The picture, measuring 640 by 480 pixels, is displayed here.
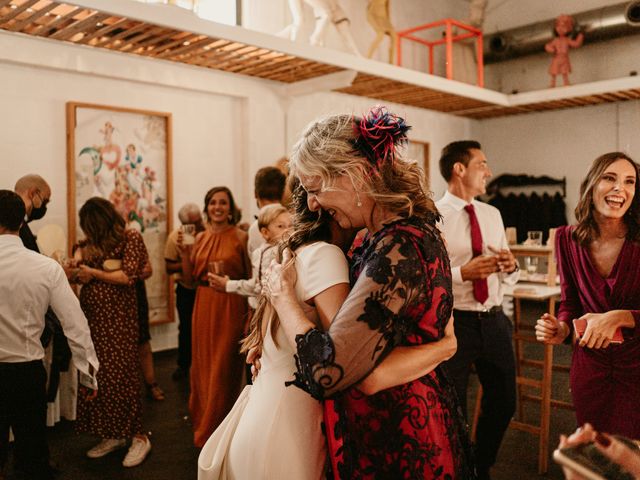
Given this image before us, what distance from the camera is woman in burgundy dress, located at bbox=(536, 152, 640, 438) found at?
2412 millimetres

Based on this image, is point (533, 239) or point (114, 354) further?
point (533, 239)

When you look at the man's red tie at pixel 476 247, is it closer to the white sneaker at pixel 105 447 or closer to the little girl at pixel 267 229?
the little girl at pixel 267 229

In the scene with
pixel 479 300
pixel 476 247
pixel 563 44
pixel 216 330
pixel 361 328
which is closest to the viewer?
pixel 361 328

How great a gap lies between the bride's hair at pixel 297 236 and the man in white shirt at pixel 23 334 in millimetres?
1679

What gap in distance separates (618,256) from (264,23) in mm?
5970

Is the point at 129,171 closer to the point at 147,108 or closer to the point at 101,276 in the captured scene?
the point at 147,108

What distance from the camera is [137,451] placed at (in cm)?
375

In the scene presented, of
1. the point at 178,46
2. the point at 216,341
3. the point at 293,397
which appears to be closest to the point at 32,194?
the point at 216,341

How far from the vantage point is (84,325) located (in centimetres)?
310

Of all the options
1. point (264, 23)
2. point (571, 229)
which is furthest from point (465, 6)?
point (571, 229)

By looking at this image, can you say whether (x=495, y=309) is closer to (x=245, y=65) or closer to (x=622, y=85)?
(x=245, y=65)

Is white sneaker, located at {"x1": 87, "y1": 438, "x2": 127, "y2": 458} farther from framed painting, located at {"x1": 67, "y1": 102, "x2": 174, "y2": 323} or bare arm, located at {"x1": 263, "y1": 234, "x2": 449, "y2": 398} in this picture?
bare arm, located at {"x1": 263, "y1": 234, "x2": 449, "y2": 398}

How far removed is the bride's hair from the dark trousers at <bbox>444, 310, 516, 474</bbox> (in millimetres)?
1620

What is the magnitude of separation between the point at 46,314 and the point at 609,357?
9.28 ft
